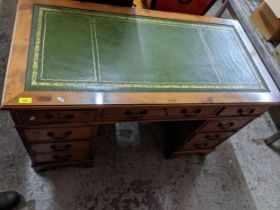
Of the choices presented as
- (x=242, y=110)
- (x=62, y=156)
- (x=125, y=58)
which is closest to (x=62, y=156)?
(x=62, y=156)

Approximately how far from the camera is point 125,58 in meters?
1.09

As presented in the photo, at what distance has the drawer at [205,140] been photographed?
4.82 ft

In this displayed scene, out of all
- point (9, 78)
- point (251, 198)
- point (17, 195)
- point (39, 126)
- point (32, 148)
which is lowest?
point (17, 195)

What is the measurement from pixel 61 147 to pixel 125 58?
54 centimetres

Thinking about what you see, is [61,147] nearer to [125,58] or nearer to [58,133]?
[58,133]

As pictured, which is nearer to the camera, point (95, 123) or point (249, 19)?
point (95, 123)

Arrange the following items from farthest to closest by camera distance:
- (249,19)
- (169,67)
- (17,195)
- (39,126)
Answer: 1. (249,19)
2. (17,195)
3. (169,67)
4. (39,126)

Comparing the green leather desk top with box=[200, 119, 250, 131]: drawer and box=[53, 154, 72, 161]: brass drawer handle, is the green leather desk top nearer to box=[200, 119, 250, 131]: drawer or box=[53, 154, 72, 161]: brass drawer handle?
box=[200, 119, 250, 131]: drawer

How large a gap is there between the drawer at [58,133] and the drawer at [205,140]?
66 cm

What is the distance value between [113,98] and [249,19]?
1781 mm

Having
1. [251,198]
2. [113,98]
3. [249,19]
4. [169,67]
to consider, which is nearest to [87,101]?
[113,98]

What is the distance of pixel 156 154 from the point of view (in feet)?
5.49

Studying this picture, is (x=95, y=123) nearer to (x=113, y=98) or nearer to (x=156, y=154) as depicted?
(x=113, y=98)

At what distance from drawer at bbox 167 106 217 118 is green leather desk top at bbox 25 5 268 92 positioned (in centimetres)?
10
